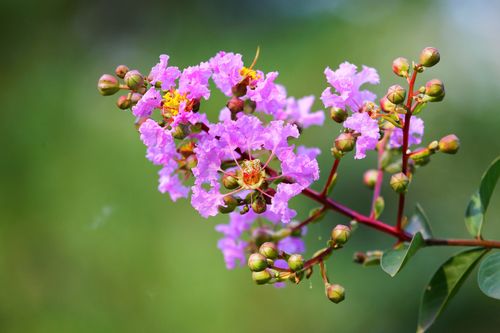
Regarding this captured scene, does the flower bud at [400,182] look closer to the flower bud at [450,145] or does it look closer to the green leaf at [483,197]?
the flower bud at [450,145]

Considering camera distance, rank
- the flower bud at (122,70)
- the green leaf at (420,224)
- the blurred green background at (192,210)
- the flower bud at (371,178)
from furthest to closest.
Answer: the blurred green background at (192,210), the flower bud at (371,178), the green leaf at (420,224), the flower bud at (122,70)

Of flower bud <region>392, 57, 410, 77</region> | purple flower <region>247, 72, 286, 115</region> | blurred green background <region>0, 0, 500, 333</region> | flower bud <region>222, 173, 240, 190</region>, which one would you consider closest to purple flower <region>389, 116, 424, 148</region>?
flower bud <region>392, 57, 410, 77</region>

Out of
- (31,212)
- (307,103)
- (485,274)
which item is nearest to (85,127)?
(31,212)

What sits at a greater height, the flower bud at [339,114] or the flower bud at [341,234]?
the flower bud at [339,114]

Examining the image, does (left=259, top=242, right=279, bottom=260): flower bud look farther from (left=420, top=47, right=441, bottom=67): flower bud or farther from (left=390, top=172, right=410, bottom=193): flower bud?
(left=420, top=47, right=441, bottom=67): flower bud

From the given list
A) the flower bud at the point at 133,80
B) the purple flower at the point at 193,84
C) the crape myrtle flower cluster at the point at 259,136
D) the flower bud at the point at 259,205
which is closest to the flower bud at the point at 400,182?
the crape myrtle flower cluster at the point at 259,136

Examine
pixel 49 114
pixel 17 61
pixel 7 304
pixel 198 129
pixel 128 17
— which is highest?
pixel 128 17

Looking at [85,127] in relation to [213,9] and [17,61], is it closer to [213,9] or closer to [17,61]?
[17,61]
